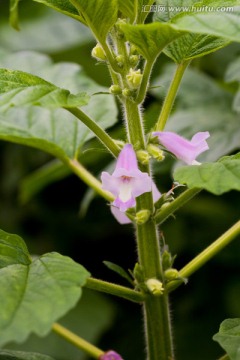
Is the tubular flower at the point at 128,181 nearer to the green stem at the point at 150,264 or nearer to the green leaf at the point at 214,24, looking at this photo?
the green stem at the point at 150,264

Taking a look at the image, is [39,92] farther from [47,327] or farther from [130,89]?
[47,327]

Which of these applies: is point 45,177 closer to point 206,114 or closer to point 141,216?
point 206,114

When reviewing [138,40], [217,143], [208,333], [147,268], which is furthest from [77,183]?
[138,40]

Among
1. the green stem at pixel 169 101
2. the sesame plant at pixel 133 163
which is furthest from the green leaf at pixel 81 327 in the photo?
the green stem at pixel 169 101

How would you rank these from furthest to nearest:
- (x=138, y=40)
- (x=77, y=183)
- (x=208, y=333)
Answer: (x=77, y=183), (x=208, y=333), (x=138, y=40)

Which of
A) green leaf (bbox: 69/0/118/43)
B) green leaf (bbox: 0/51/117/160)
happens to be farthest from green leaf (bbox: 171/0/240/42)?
green leaf (bbox: 0/51/117/160)

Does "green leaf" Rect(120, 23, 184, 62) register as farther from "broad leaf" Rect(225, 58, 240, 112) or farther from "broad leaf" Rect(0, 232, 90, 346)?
"broad leaf" Rect(225, 58, 240, 112)
